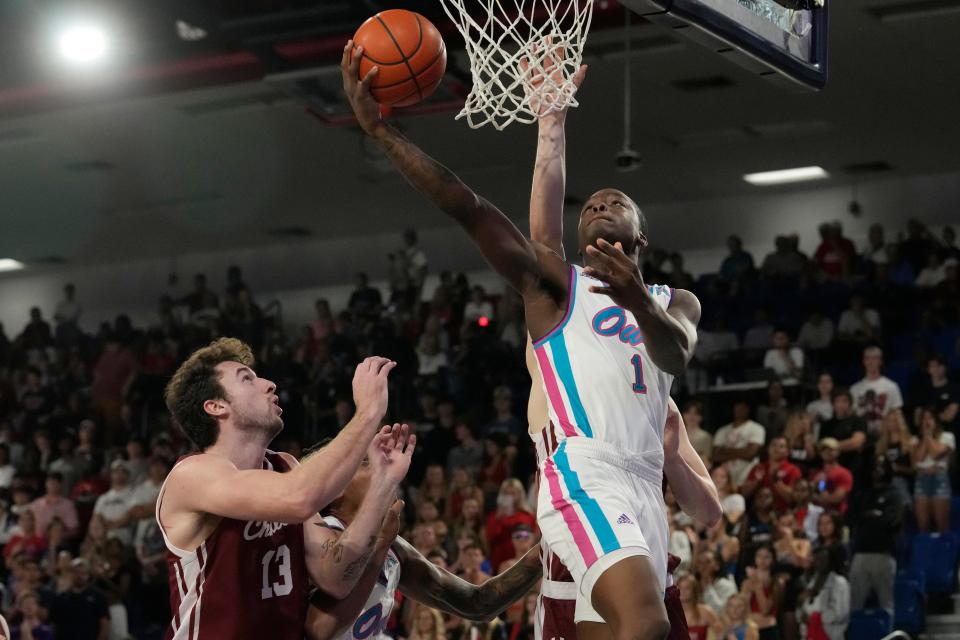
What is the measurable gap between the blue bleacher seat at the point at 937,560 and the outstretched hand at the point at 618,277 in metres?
8.20

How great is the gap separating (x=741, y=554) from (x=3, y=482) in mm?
9430

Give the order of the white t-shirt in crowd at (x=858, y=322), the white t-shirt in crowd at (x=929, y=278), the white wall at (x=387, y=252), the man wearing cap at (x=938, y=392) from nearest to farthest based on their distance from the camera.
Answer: the man wearing cap at (x=938, y=392) < the white t-shirt in crowd at (x=858, y=322) < the white t-shirt in crowd at (x=929, y=278) < the white wall at (x=387, y=252)

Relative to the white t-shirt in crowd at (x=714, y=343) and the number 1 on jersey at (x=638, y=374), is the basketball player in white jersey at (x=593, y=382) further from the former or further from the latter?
the white t-shirt in crowd at (x=714, y=343)

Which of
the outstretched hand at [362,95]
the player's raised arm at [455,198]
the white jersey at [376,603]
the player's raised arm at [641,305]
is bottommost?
the white jersey at [376,603]

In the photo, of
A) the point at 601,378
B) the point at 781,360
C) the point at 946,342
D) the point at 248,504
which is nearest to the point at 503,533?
the point at 781,360

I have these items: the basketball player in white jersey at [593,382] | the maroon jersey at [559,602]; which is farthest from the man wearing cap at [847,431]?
the basketball player in white jersey at [593,382]

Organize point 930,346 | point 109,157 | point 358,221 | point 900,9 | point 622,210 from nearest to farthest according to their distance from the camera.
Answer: point 622,210 → point 900,9 → point 930,346 → point 109,157 → point 358,221

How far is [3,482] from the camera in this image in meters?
16.6

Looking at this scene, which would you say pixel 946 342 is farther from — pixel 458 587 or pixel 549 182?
pixel 458 587

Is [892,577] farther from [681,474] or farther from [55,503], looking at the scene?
[55,503]

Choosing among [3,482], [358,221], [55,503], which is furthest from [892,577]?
[358,221]

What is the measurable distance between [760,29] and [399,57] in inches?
61.2

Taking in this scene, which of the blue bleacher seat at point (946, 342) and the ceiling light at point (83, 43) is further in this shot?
the blue bleacher seat at point (946, 342)

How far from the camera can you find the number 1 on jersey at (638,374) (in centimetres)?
460
